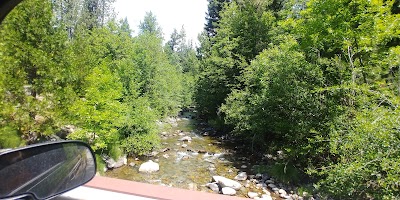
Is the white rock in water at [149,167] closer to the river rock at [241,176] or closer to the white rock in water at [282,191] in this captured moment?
the river rock at [241,176]

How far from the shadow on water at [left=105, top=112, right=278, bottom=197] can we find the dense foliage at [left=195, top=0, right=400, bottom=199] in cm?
150

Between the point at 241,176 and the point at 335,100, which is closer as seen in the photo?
the point at 335,100

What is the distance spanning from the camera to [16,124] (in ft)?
25.5

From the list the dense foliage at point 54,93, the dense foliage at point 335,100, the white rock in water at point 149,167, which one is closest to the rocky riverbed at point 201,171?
the white rock in water at point 149,167

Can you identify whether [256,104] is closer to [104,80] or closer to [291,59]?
[291,59]

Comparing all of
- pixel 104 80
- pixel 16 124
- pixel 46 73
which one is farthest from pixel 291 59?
pixel 16 124

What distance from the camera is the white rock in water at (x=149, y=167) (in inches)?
372

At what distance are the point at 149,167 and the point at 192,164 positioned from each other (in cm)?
187

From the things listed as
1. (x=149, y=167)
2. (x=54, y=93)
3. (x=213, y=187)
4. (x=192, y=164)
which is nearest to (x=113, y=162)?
(x=149, y=167)

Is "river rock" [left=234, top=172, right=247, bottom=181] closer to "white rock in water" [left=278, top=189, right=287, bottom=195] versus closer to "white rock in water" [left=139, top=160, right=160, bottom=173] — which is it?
"white rock in water" [left=278, top=189, right=287, bottom=195]

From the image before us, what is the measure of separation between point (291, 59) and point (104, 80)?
7032 mm

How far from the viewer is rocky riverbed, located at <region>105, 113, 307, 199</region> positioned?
27.0ft

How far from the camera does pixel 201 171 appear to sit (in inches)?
381

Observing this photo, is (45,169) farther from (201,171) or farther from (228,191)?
(201,171)
